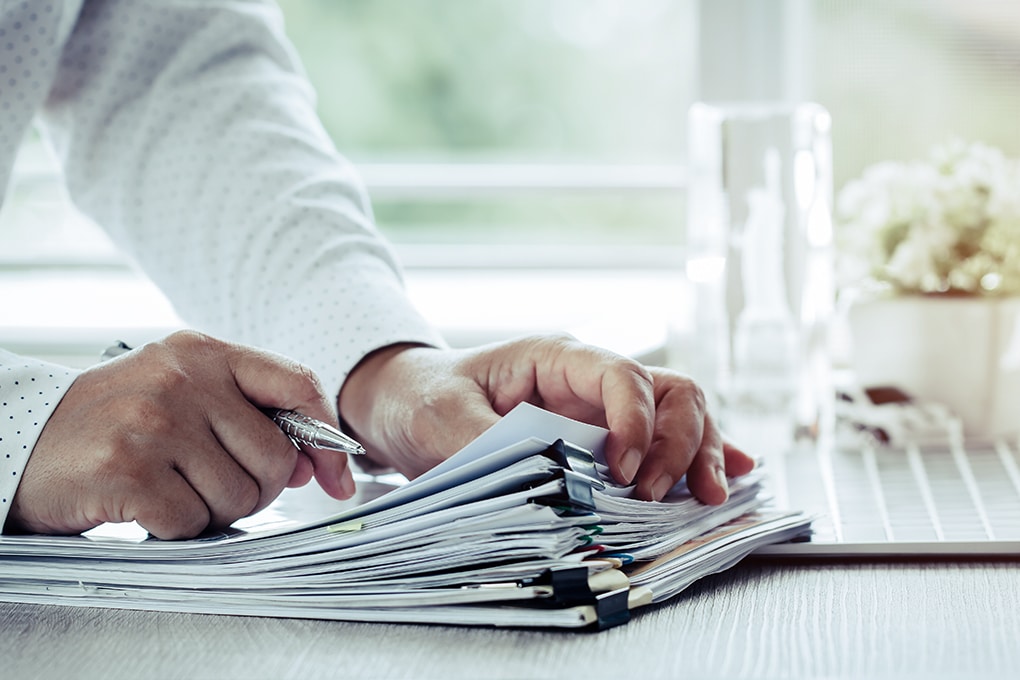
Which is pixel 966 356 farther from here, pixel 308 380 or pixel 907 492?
pixel 308 380

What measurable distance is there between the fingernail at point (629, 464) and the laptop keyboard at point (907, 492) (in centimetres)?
14

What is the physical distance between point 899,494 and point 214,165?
1.94 feet

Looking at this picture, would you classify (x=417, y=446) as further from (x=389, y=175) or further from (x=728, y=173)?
(x=389, y=175)

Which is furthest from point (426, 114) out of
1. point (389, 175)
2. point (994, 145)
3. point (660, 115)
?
point (994, 145)

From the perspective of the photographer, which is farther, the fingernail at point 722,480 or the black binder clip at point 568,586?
the fingernail at point 722,480

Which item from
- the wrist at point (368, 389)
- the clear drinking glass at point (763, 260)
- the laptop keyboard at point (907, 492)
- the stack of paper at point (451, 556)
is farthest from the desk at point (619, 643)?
the clear drinking glass at point (763, 260)

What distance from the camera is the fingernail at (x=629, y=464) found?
0.58 m

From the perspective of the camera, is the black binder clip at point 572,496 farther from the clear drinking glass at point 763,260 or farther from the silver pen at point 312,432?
the clear drinking glass at point 763,260

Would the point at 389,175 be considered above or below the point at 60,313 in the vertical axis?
above

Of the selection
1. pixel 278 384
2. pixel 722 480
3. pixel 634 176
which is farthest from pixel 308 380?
pixel 634 176

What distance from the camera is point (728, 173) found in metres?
1.08

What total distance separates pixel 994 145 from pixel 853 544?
0.88 meters

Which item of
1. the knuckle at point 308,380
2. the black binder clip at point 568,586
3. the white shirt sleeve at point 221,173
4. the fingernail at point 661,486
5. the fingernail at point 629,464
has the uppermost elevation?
the white shirt sleeve at point 221,173

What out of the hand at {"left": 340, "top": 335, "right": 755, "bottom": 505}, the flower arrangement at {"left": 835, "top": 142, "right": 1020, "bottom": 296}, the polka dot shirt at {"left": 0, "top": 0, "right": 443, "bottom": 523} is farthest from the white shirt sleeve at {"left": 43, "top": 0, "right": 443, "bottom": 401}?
the flower arrangement at {"left": 835, "top": 142, "right": 1020, "bottom": 296}
